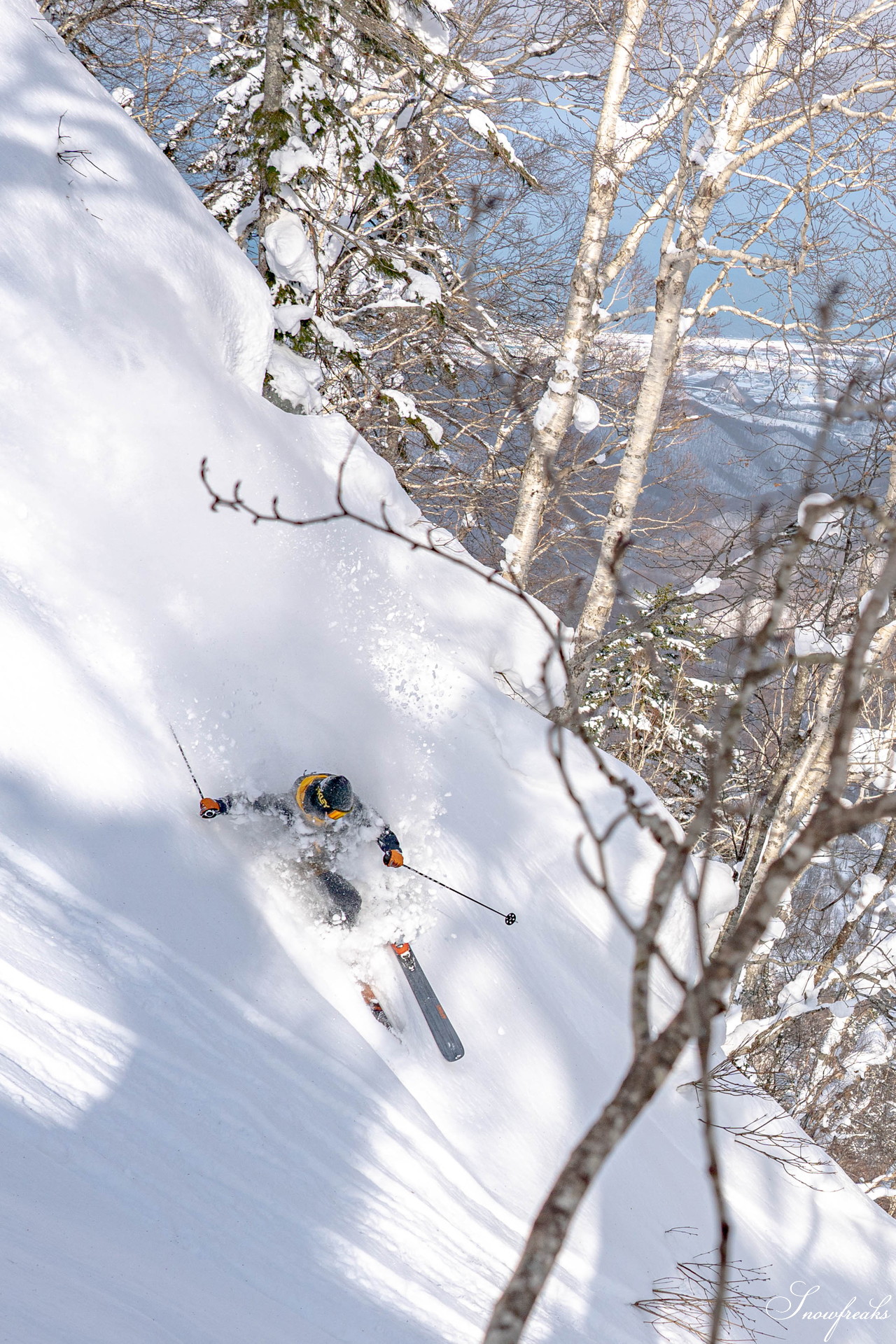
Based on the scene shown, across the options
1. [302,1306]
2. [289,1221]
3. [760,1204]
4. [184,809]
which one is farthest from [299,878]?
[760,1204]

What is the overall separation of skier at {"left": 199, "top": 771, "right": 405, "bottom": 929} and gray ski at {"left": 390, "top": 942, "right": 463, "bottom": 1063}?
0.33m

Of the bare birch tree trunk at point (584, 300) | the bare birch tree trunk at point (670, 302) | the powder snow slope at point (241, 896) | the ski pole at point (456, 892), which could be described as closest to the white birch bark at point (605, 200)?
the bare birch tree trunk at point (584, 300)

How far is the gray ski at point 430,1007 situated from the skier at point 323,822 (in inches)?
13.2

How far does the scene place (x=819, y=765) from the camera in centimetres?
613

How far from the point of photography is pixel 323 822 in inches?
156

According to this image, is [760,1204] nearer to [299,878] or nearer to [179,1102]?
[299,878]

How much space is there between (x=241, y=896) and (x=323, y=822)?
1.71 ft

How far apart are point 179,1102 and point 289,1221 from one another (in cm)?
56

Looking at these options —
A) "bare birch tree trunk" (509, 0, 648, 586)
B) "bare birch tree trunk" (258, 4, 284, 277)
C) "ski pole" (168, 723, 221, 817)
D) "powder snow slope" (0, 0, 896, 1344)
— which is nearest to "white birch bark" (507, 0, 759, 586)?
"bare birch tree trunk" (509, 0, 648, 586)

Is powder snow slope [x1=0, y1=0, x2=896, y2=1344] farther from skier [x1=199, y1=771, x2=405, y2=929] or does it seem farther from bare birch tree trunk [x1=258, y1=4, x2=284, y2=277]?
bare birch tree trunk [x1=258, y1=4, x2=284, y2=277]

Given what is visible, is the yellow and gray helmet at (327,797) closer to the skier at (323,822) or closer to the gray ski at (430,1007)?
the skier at (323,822)

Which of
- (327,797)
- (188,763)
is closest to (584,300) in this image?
(327,797)

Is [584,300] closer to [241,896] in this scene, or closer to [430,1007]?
[241,896]

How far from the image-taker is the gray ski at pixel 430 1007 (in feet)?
13.0
